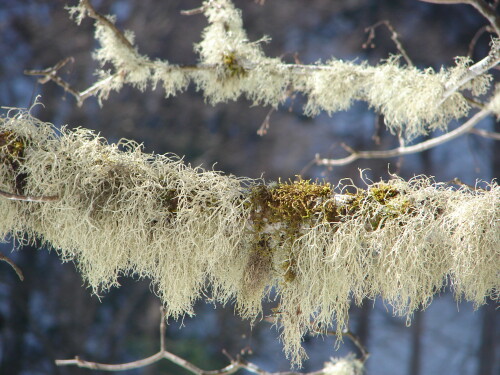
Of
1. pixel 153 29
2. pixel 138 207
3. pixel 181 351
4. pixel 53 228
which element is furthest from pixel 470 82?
pixel 153 29

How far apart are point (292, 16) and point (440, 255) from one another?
14.4ft

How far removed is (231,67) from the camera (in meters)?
1.91

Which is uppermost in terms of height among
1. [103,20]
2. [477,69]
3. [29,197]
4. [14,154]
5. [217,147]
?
[217,147]

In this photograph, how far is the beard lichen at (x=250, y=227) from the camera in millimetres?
1120

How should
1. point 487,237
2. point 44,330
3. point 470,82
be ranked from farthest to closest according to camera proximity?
1. point 44,330
2. point 470,82
3. point 487,237

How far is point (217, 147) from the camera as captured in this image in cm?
500

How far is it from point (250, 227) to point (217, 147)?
384cm

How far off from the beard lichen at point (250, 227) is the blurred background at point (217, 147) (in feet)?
9.87

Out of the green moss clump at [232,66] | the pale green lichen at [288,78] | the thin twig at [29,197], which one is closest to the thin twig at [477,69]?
the pale green lichen at [288,78]

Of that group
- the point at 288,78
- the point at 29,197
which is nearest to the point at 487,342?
the point at 288,78

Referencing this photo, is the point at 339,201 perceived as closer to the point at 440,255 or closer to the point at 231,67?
the point at 440,255

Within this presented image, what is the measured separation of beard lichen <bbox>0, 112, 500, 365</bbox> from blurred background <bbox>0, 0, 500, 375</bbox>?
301 cm

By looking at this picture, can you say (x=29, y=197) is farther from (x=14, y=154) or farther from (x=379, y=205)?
(x=379, y=205)

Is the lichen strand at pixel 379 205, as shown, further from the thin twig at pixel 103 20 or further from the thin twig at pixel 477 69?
the thin twig at pixel 103 20
